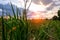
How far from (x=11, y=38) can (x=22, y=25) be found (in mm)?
127

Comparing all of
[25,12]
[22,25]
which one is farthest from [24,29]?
[25,12]

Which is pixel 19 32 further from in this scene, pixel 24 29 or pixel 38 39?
pixel 38 39

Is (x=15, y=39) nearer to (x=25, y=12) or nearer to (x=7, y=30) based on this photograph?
(x=7, y=30)

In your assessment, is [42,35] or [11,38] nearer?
[11,38]

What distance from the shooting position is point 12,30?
4.28ft

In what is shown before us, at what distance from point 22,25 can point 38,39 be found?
17 centimetres

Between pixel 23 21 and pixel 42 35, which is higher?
pixel 23 21

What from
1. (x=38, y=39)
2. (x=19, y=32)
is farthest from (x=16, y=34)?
(x=38, y=39)

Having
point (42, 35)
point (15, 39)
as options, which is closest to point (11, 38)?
point (15, 39)

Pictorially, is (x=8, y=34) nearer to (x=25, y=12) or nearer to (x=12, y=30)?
(x=12, y=30)

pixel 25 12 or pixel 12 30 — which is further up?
pixel 25 12

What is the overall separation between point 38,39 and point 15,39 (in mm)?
186

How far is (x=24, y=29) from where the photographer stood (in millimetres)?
1347

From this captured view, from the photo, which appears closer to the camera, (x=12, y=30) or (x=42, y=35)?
(x=12, y=30)
